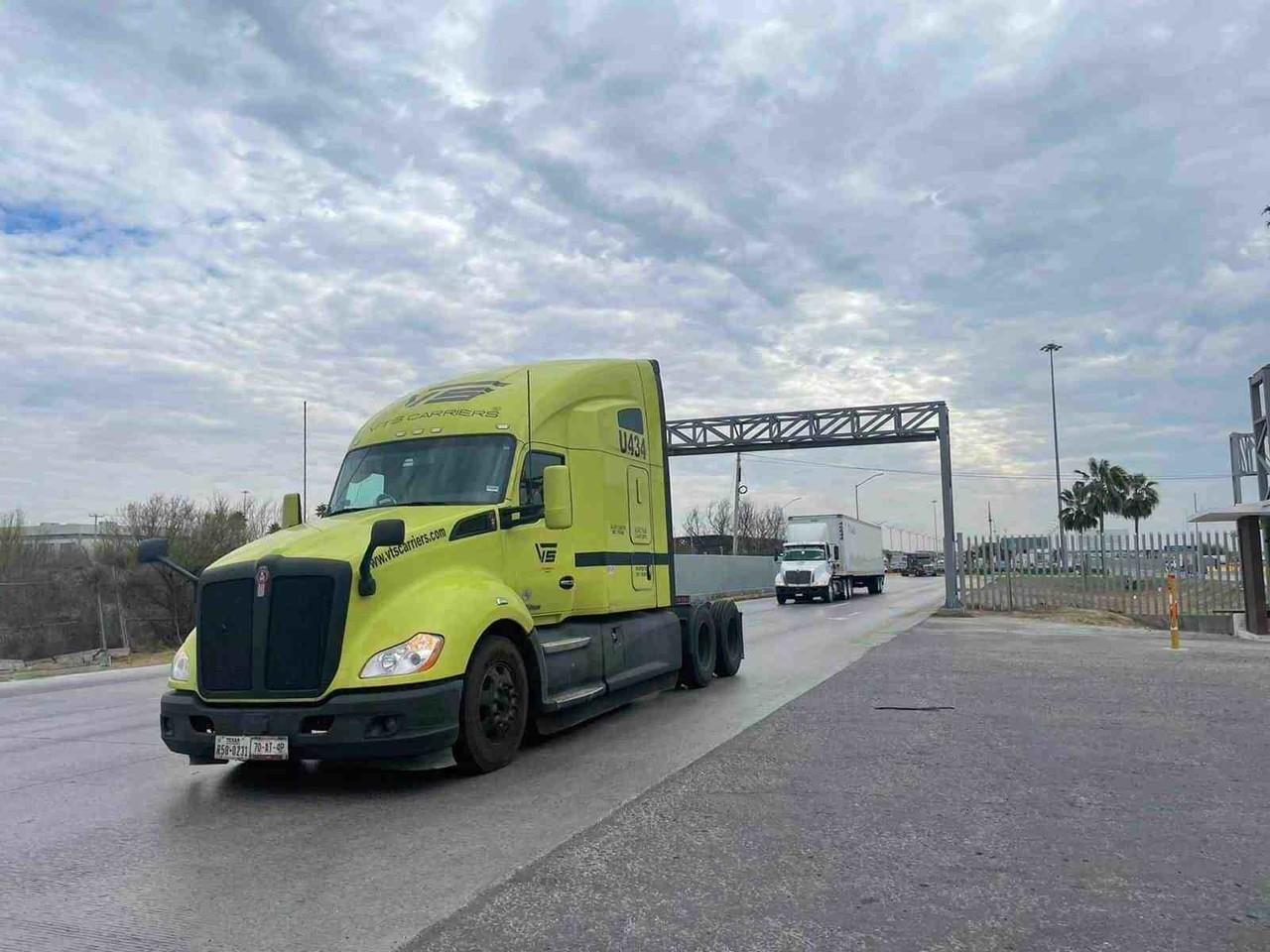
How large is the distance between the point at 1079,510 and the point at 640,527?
8614cm

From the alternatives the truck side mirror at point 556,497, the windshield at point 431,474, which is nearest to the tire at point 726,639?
the truck side mirror at point 556,497

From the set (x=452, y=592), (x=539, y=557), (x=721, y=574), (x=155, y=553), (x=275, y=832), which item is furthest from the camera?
(x=721, y=574)

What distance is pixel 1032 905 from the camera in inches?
174

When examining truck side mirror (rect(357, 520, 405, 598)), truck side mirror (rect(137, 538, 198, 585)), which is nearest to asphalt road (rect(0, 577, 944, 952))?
truck side mirror (rect(357, 520, 405, 598))

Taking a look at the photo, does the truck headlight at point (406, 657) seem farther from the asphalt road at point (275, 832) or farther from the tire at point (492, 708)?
the asphalt road at point (275, 832)

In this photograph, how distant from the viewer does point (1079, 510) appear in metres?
87.8

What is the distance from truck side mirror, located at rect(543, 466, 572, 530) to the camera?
845 cm

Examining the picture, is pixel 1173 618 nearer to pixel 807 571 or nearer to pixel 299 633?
pixel 299 633

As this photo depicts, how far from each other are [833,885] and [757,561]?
52449 mm

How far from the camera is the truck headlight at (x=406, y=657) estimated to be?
6.62 meters

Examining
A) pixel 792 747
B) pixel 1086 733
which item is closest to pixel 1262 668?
pixel 1086 733

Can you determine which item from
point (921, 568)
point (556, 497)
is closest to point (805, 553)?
point (556, 497)

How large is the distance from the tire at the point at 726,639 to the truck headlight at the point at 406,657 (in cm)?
665

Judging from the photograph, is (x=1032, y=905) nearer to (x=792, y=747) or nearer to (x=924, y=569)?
(x=792, y=747)
